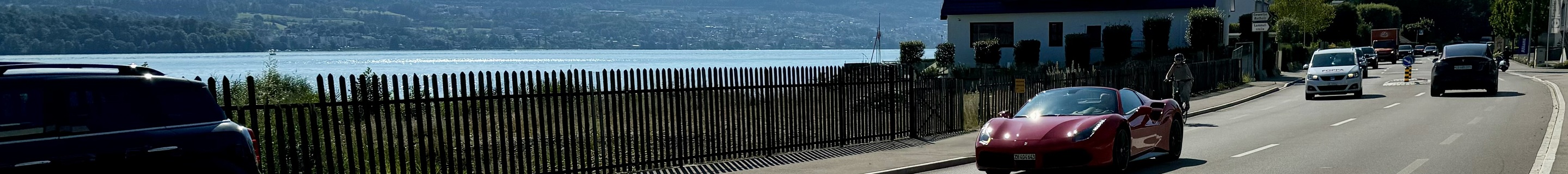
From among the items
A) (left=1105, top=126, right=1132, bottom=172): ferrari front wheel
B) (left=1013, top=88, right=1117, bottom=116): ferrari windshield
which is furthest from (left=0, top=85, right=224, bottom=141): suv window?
(left=1013, top=88, right=1117, bottom=116): ferrari windshield

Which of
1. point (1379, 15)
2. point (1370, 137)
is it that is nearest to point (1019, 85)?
point (1370, 137)

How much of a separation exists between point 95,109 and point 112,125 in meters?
0.11

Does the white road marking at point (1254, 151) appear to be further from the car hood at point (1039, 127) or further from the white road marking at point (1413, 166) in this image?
the car hood at point (1039, 127)

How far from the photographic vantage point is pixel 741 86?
39.9 ft

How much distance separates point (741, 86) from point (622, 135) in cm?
172

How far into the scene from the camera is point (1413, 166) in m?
11.2

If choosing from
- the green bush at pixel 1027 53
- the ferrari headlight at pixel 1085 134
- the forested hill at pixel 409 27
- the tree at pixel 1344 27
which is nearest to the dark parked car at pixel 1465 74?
the ferrari headlight at pixel 1085 134

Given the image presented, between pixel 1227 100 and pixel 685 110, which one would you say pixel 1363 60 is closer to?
pixel 1227 100

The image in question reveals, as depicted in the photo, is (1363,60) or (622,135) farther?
(1363,60)

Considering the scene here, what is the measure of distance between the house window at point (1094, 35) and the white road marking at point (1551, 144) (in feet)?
77.8

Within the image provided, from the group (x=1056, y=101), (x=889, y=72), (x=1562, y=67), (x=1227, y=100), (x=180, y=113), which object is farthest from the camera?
(x=1562, y=67)

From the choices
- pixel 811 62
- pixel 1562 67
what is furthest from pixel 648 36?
pixel 1562 67

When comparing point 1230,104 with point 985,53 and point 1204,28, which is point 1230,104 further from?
point 985,53

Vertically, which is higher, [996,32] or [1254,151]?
[996,32]
